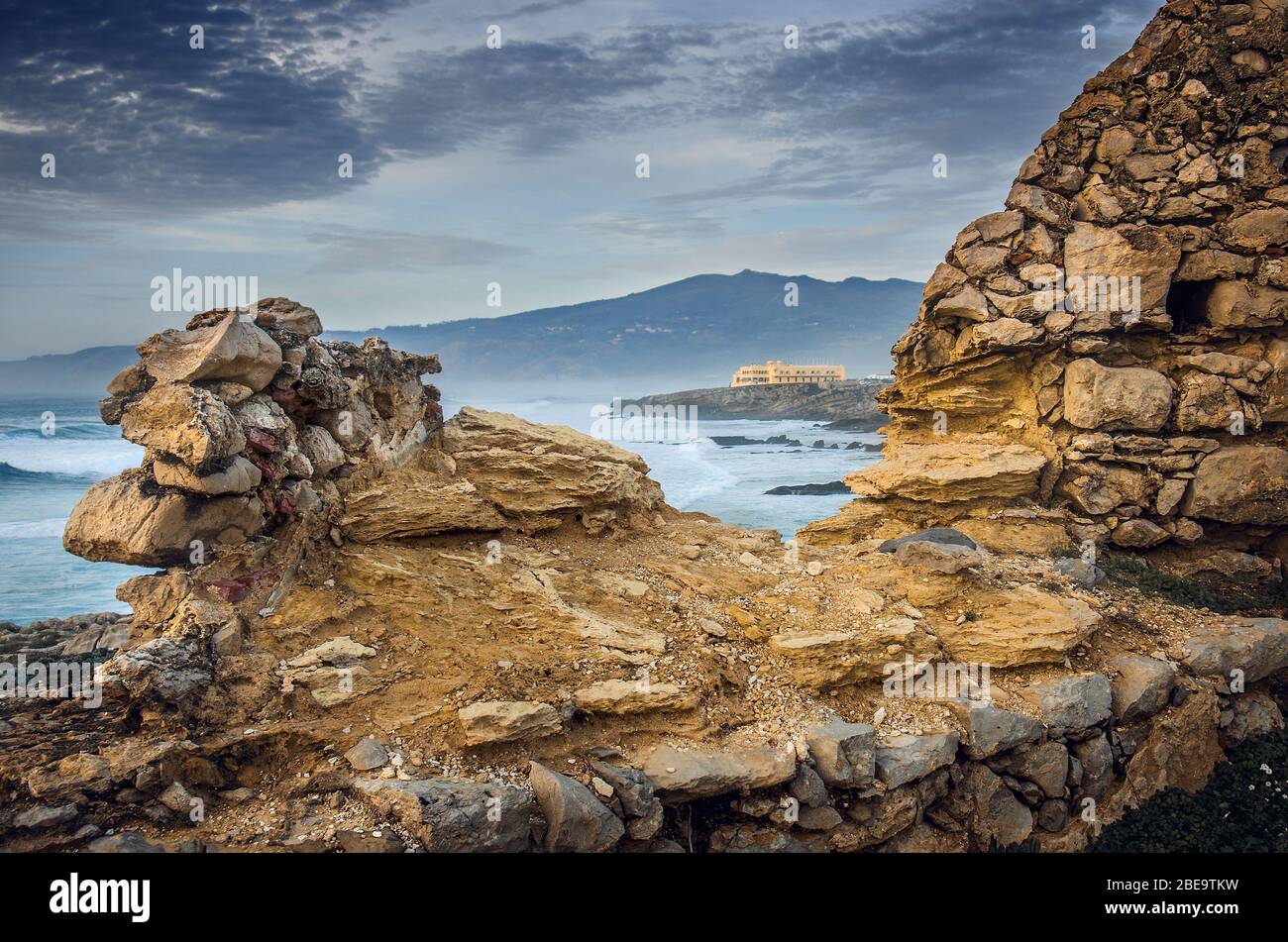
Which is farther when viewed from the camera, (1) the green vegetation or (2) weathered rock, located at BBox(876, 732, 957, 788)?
(1) the green vegetation

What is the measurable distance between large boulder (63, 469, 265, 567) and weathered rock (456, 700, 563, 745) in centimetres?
358

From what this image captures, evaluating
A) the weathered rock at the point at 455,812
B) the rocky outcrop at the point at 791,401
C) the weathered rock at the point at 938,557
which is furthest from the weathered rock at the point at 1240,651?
the rocky outcrop at the point at 791,401

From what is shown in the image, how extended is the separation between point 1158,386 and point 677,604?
30.4ft

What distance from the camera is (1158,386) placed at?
13.3 meters

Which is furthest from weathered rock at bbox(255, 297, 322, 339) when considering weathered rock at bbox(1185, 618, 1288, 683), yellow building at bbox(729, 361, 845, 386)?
yellow building at bbox(729, 361, 845, 386)

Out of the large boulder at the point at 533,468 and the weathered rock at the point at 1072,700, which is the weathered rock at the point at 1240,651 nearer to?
the weathered rock at the point at 1072,700

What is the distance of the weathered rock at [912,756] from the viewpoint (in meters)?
8.87

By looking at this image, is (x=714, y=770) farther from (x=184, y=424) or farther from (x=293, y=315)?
(x=293, y=315)

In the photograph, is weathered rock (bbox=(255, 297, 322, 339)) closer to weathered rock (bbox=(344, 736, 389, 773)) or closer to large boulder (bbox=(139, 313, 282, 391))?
large boulder (bbox=(139, 313, 282, 391))

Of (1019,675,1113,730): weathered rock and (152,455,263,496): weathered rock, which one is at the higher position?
(152,455,263,496): weathered rock

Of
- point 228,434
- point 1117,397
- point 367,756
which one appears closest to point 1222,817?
point 1117,397

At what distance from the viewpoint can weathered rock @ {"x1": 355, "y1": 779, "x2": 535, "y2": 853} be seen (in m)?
6.82

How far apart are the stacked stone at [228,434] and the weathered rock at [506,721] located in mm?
3523

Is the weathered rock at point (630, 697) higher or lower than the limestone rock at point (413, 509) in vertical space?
lower
